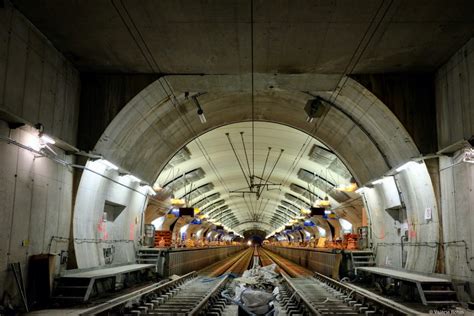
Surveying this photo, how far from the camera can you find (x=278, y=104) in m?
14.3

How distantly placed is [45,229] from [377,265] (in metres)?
10.4

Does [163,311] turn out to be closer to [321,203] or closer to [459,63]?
[459,63]

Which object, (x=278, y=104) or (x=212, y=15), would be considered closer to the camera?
(x=212, y=15)

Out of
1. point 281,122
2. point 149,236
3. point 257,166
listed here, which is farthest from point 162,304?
point 257,166

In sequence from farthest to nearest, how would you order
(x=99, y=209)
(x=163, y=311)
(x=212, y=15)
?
(x=99, y=209), (x=163, y=311), (x=212, y=15)

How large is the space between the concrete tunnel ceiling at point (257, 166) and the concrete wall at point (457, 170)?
6.71 meters

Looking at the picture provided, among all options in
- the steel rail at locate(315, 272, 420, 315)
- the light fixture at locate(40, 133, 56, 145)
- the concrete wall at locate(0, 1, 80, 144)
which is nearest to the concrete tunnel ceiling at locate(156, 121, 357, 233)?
the steel rail at locate(315, 272, 420, 315)

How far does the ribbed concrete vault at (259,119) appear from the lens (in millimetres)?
11430

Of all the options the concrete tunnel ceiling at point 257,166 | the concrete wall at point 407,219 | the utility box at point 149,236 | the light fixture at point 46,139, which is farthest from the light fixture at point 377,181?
the utility box at point 149,236

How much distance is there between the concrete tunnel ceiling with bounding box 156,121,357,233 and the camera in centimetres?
1802

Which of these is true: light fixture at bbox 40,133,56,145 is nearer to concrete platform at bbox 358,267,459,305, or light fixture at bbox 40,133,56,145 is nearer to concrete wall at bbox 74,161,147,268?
concrete wall at bbox 74,161,147,268

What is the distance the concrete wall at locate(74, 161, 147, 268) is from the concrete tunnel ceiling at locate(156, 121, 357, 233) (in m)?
4.24

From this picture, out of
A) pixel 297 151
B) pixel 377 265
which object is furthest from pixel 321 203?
pixel 377 265

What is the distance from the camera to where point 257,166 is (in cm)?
2442
